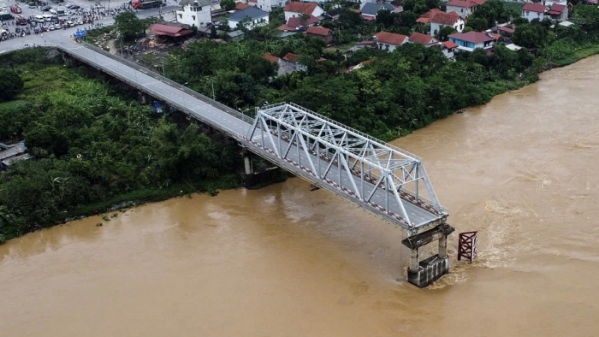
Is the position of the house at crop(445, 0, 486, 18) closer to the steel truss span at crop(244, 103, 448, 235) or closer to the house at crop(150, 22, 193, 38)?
the house at crop(150, 22, 193, 38)

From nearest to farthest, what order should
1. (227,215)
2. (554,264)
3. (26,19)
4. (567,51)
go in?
1. (554,264)
2. (227,215)
3. (567,51)
4. (26,19)

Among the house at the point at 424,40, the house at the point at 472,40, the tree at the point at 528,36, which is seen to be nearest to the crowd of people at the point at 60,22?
the house at the point at 424,40

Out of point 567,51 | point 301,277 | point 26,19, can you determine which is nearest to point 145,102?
point 301,277

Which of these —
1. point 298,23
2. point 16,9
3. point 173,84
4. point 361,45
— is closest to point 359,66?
point 361,45

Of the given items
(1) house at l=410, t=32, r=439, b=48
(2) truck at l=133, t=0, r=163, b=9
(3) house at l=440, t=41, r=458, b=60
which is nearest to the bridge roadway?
(2) truck at l=133, t=0, r=163, b=9

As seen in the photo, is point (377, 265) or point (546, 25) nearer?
point (377, 265)

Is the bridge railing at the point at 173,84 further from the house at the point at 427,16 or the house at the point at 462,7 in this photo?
the house at the point at 462,7

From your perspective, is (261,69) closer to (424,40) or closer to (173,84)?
(173,84)

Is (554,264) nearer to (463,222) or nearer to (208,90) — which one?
(463,222)
